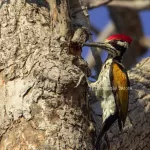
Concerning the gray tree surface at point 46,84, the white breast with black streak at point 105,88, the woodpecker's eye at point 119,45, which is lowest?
the white breast with black streak at point 105,88

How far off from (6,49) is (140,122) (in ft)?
3.84

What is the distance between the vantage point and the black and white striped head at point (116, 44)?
4.59m

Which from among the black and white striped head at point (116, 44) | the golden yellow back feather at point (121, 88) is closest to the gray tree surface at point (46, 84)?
the golden yellow back feather at point (121, 88)

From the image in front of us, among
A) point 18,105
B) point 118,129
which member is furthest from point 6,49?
point 118,129

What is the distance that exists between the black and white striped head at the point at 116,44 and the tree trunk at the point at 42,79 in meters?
0.50

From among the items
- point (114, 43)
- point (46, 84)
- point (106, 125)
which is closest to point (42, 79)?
point (46, 84)

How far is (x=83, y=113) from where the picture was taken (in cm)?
377

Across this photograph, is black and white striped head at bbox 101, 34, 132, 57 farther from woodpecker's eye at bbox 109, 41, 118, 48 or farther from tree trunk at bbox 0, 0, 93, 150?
tree trunk at bbox 0, 0, 93, 150

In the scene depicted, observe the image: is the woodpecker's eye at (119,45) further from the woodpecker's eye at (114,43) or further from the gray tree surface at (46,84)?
the gray tree surface at (46,84)

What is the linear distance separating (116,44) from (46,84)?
1187 millimetres

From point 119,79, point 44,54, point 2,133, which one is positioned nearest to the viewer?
point 2,133

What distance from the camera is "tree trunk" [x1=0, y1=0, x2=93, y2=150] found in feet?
11.6

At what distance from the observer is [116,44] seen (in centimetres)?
470

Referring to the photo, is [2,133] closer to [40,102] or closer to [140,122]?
[40,102]
